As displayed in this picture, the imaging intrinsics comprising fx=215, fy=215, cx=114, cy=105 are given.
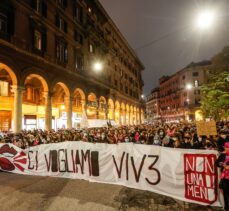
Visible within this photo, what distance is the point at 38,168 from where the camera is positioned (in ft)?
28.7

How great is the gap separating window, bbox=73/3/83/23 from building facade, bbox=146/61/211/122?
126 feet

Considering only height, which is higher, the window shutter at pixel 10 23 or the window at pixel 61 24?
the window at pixel 61 24

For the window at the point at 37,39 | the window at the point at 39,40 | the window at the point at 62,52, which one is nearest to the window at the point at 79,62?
the window at the point at 62,52

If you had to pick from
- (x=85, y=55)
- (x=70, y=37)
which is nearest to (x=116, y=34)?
(x=85, y=55)

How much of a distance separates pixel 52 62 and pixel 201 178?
21743 mm

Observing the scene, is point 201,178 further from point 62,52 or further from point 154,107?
point 154,107

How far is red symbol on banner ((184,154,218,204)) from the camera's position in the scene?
538cm

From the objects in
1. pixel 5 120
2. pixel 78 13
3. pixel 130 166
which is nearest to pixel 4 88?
pixel 5 120

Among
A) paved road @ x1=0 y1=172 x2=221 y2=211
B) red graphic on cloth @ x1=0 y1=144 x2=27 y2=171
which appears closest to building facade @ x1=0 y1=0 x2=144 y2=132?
red graphic on cloth @ x1=0 y1=144 x2=27 y2=171

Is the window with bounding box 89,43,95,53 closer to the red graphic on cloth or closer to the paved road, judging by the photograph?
the red graphic on cloth

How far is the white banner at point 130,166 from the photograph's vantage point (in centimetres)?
553

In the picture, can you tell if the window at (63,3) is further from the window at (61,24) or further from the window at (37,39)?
the window at (37,39)

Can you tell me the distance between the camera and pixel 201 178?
18.2 feet

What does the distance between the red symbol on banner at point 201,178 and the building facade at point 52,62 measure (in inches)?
668
